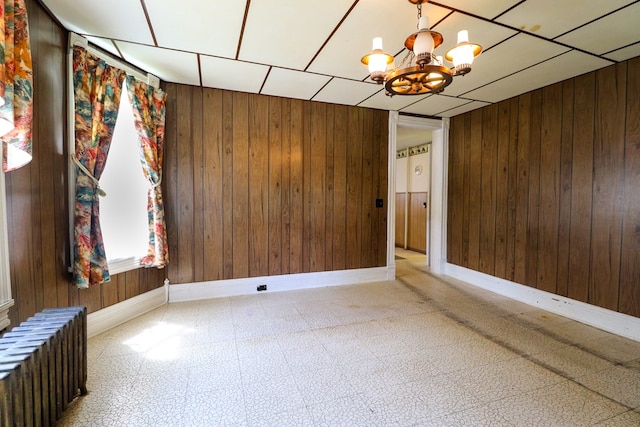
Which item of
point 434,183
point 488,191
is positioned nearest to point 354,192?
point 434,183

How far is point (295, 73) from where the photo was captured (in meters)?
2.81

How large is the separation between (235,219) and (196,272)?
0.77 m

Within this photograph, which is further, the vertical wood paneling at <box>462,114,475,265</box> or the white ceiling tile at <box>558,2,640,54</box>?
the vertical wood paneling at <box>462,114,475,265</box>

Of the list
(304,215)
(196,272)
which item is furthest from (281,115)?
(196,272)

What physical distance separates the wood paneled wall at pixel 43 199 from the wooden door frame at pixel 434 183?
143 inches

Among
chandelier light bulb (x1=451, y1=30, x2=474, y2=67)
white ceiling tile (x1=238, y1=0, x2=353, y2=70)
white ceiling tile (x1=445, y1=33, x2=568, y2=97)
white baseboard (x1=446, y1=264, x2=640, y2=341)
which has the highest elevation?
white ceiling tile (x1=238, y1=0, x2=353, y2=70)

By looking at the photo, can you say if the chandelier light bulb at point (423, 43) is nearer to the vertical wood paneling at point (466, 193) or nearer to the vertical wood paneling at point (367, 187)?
the vertical wood paneling at point (367, 187)

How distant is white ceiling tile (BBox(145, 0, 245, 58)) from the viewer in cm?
181

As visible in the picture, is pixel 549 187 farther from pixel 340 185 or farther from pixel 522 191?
pixel 340 185

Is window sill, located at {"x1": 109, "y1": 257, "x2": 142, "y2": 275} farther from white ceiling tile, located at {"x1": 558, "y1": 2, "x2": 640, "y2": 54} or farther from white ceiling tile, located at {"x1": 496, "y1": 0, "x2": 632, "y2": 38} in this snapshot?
white ceiling tile, located at {"x1": 558, "y1": 2, "x2": 640, "y2": 54}

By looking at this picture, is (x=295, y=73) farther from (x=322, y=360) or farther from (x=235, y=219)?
(x=322, y=360)

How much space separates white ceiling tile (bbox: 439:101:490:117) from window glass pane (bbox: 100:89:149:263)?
4015mm

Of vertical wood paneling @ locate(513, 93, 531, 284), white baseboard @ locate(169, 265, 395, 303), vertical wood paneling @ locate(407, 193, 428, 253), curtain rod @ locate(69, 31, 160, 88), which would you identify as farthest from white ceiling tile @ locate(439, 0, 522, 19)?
vertical wood paneling @ locate(407, 193, 428, 253)

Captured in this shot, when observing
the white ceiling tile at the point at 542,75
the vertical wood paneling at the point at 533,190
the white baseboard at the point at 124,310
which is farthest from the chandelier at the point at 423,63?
the white baseboard at the point at 124,310
